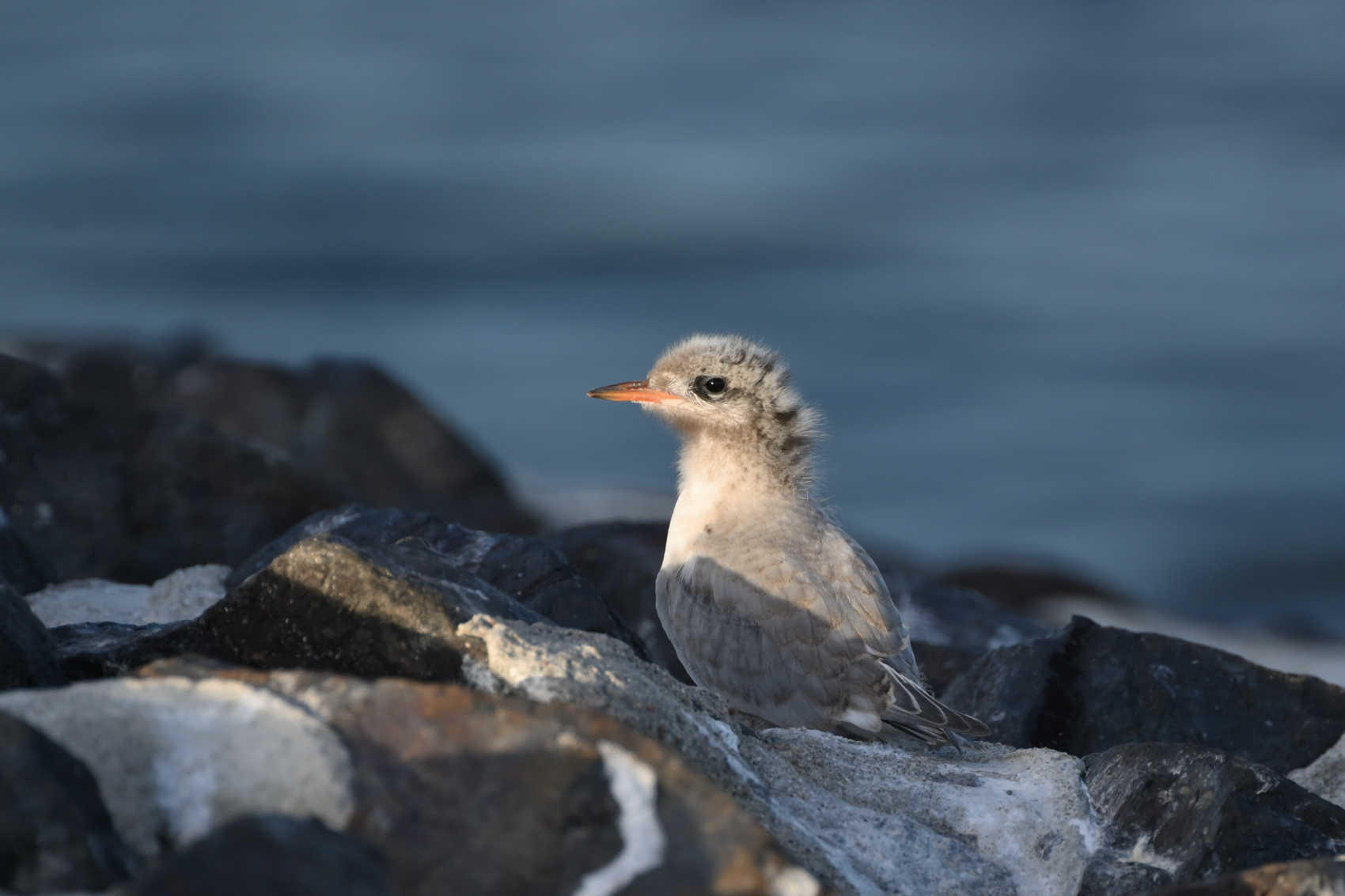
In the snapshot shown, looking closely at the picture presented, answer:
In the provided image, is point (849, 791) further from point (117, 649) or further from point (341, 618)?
point (117, 649)

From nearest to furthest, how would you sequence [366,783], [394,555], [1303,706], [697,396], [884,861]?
[366,783], [884,861], [394,555], [1303,706], [697,396]

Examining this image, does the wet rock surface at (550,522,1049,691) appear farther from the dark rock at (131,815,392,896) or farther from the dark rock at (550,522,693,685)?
the dark rock at (131,815,392,896)

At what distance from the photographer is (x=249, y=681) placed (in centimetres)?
285

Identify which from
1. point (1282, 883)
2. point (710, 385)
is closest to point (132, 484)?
point (710, 385)

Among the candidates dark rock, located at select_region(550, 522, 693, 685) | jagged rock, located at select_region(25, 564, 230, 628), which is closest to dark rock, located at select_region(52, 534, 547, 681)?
jagged rock, located at select_region(25, 564, 230, 628)

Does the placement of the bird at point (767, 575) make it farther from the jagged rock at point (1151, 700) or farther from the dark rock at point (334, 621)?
the dark rock at point (334, 621)

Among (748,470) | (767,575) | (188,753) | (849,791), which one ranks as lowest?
(849,791)

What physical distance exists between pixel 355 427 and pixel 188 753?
901 centimetres

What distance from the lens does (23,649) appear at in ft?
11.8

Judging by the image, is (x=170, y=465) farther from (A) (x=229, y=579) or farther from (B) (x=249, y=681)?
(B) (x=249, y=681)

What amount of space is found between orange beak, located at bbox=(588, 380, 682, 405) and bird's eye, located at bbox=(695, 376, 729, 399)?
94 mm

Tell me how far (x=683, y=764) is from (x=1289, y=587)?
14500mm

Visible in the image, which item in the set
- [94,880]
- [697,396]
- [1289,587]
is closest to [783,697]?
[697,396]

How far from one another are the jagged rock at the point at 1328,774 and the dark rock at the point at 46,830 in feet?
13.6
